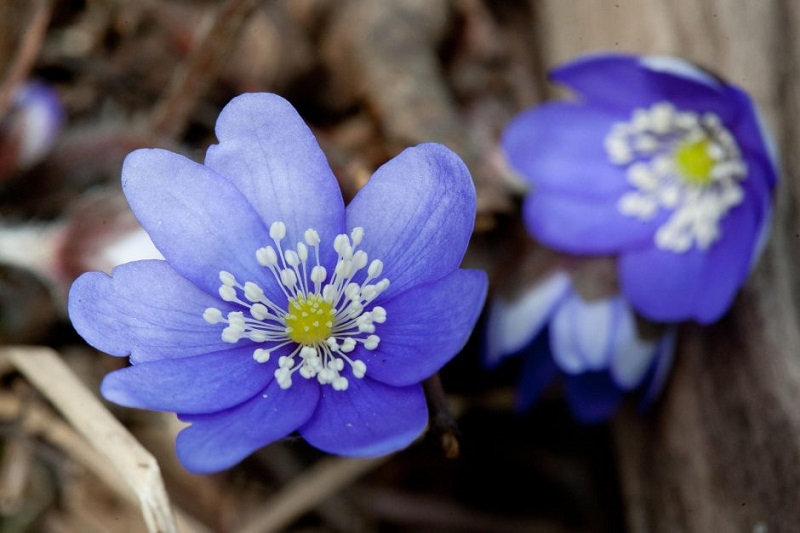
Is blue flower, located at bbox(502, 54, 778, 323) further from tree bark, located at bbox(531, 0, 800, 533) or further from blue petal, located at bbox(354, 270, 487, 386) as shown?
blue petal, located at bbox(354, 270, 487, 386)

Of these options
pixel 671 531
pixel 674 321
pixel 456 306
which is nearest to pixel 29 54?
pixel 456 306

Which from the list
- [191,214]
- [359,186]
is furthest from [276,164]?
[359,186]

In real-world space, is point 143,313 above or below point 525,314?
above

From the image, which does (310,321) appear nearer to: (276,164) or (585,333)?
(276,164)

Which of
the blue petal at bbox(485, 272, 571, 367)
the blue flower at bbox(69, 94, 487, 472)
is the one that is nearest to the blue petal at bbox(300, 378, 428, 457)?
the blue flower at bbox(69, 94, 487, 472)

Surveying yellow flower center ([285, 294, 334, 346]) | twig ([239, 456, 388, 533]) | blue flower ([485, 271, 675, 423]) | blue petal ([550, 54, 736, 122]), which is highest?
blue petal ([550, 54, 736, 122])

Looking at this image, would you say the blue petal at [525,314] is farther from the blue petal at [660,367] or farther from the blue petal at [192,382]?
the blue petal at [192,382]

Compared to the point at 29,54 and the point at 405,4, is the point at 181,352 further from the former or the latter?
the point at 405,4
